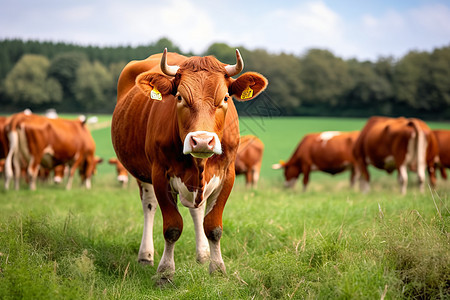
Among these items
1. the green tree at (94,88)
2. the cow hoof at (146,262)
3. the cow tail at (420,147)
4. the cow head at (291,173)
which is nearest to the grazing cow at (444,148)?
the cow tail at (420,147)

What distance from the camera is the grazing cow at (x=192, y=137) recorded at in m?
3.62

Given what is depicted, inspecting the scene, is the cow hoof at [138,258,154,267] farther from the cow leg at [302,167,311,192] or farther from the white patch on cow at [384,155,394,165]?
the cow leg at [302,167,311,192]

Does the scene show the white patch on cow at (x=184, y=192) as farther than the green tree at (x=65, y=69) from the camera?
No

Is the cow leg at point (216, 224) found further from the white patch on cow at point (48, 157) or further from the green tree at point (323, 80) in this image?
the green tree at point (323, 80)

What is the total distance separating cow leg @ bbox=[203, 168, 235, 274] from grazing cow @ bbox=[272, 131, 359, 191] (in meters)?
11.7

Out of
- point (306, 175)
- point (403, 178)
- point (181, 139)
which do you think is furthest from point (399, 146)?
point (181, 139)

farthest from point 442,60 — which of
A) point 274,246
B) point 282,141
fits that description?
point 274,246

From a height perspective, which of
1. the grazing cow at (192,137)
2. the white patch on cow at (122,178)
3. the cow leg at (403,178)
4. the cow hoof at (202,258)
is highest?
the grazing cow at (192,137)

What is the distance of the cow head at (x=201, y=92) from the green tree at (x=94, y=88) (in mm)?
52320

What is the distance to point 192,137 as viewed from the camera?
3309 millimetres

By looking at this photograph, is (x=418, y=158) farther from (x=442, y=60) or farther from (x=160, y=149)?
(x=442, y=60)

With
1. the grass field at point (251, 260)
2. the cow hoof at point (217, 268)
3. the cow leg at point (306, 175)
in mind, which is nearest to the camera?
the grass field at point (251, 260)

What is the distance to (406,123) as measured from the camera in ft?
39.3

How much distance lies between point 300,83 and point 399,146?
47277 millimetres
